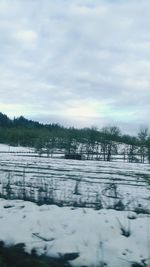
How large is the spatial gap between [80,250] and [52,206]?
354 centimetres

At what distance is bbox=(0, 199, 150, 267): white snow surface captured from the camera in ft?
26.6

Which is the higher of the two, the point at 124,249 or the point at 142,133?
the point at 142,133

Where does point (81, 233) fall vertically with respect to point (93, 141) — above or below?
below

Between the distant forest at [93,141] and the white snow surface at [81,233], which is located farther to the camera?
the distant forest at [93,141]

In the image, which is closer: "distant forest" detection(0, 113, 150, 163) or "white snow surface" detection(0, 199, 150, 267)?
"white snow surface" detection(0, 199, 150, 267)

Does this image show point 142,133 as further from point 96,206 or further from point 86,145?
point 96,206

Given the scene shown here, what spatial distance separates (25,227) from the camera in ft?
32.4

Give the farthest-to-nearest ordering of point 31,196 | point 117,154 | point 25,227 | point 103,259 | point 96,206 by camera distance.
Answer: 1. point 117,154
2. point 31,196
3. point 96,206
4. point 25,227
5. point 103,259

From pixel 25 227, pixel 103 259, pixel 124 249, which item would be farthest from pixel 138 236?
pixel 25 227

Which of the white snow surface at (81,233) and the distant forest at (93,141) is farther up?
the distant forest at (93,141)

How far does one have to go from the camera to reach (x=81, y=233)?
911 centimetres

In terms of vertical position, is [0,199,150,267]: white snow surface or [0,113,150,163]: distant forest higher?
[0,113,150,163]: distant forest

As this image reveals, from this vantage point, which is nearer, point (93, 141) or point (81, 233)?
point (81, 233)

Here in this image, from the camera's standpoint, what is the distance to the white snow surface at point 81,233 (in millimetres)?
8094
